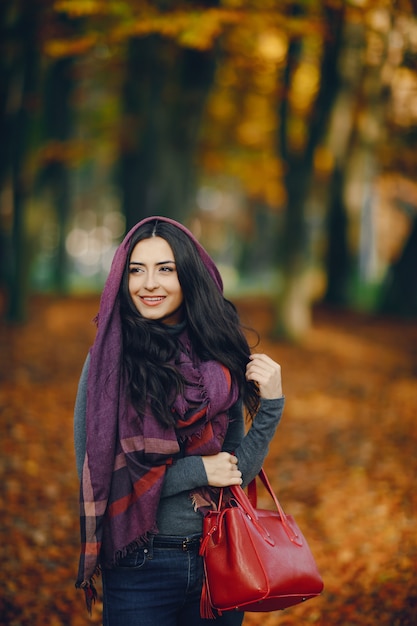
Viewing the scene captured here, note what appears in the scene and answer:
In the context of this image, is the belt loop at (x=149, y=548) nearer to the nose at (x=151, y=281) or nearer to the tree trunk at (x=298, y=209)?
the nose at (x=151, y=281)

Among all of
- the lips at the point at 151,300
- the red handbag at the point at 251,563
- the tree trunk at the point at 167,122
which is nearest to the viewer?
the red handbag at the point at 251,563

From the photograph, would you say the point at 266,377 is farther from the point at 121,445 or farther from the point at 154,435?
the point at 121,445

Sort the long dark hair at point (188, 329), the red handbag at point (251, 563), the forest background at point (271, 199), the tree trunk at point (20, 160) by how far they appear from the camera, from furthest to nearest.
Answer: the tree trunk at point (20, 160) → the forest background at point (271, 199) → the long dark hair at point (188, 329) → the red handbag at point (251, 563)

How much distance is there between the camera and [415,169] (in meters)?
12.3

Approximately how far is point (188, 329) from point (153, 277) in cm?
26

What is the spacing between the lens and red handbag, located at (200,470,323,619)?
1.95 metres

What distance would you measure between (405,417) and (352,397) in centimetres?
109

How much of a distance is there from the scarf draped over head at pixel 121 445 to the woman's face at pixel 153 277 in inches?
3.8

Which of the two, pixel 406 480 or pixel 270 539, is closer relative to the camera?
pixel 270 539

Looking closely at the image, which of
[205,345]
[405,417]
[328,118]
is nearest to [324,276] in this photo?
[328,118]

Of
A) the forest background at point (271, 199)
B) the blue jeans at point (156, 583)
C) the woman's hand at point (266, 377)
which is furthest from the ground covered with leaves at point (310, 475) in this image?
the woman's hand at point (266, 377)

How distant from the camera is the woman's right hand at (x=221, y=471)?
2.11 meters

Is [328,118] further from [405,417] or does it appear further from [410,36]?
[405,417]

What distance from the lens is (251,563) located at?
77.3 inches
